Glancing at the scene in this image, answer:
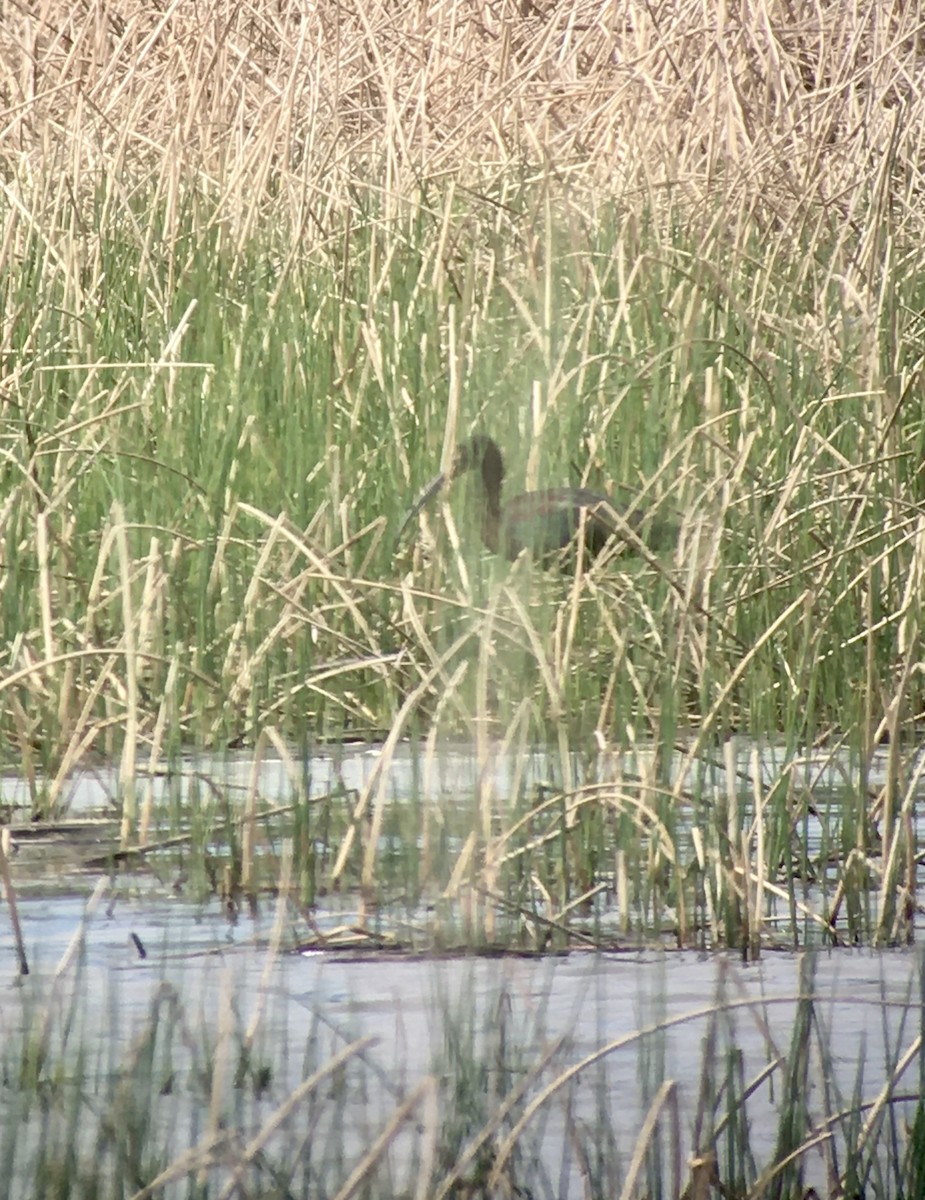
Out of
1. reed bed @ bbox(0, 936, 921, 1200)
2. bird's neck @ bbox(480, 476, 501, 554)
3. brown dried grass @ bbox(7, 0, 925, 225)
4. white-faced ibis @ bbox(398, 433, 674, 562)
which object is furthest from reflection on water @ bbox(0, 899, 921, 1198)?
brown dried grass @ bbox(7, 0, 925, 225)

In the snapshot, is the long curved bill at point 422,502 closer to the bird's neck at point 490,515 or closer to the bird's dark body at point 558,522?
the bird's dark body at point 558,522

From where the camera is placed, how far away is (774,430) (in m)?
5.57

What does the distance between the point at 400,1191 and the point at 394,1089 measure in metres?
0.27

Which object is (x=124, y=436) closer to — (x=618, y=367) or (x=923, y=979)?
(x=618, y=367)

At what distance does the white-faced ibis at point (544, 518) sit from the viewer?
504cm

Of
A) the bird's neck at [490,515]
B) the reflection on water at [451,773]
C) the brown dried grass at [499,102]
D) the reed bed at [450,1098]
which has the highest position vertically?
the brown dried grass at [499,102]

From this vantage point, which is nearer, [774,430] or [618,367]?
[774,430]

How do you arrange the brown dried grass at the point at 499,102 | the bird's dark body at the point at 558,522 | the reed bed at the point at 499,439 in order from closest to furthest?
the reed bed at the point at 499,439
the bird's dark body at the point at 558,522
the brown dried grass at the point at 499,102

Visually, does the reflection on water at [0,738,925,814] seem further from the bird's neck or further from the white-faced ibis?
the bird's neck

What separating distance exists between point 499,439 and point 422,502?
3.22 feet

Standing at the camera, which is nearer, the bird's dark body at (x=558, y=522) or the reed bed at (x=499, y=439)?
the reed bed at (x=499, y=439)

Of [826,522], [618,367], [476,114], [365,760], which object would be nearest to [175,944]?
[365,760]

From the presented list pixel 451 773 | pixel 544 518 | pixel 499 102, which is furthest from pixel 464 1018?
pixel 499 102

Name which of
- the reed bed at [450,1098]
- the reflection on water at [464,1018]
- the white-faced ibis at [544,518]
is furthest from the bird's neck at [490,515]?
the reed bed at [450,1098]
